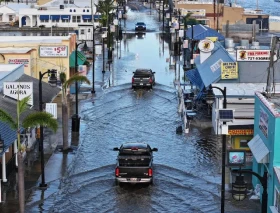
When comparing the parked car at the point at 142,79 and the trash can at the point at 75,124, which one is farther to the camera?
the parked car at the point at 142,79

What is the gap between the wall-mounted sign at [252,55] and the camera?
44531mm

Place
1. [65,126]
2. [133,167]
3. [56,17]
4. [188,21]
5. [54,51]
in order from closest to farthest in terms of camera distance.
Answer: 1. [133,167]
2. [65,126]
3. [54,51]
4. [188,21]
5. [56,17]

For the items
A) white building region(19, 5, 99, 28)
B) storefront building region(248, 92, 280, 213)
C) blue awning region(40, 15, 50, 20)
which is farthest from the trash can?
blue awning region(40, 15, 50, 20)

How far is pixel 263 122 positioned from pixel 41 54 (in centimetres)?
2948

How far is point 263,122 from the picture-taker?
28.6m

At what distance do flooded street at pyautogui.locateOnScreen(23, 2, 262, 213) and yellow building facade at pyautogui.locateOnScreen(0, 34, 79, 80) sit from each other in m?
3.87

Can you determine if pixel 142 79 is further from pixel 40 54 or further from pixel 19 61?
pixel 19 61

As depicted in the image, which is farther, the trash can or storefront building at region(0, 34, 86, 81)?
storefront building at region(0, 34, 86, 81)

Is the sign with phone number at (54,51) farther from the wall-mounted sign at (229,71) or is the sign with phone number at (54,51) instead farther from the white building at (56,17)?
the white building at (56,17)

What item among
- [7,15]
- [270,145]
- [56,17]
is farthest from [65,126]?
[7,15]

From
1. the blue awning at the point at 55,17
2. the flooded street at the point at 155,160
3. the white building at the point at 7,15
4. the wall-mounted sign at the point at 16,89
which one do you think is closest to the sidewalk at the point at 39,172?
the flooded street at the point at 155,160

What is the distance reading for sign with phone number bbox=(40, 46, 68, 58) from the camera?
55.2 metres

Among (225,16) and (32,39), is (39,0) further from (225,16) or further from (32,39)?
(32,39)

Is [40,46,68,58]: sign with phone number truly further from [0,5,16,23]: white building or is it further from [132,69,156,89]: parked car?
[0,5,16,23]: white building
